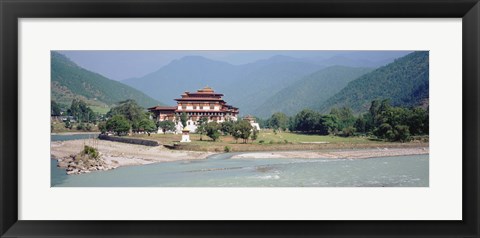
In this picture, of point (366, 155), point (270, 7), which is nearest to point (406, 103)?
point (366, 155)

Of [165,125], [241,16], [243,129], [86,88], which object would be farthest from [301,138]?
[86,88]

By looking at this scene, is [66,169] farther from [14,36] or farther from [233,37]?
[233,37]

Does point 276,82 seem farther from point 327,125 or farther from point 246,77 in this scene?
point 327,125

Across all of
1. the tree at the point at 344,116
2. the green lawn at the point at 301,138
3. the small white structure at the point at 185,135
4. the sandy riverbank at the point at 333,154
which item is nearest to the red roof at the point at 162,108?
the small white structure at the point at 185,135

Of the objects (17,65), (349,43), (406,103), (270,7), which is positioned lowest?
(406,103)

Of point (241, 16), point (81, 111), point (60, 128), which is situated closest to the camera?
point (241, 16)

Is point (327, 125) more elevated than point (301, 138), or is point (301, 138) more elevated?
point (327, 125)
